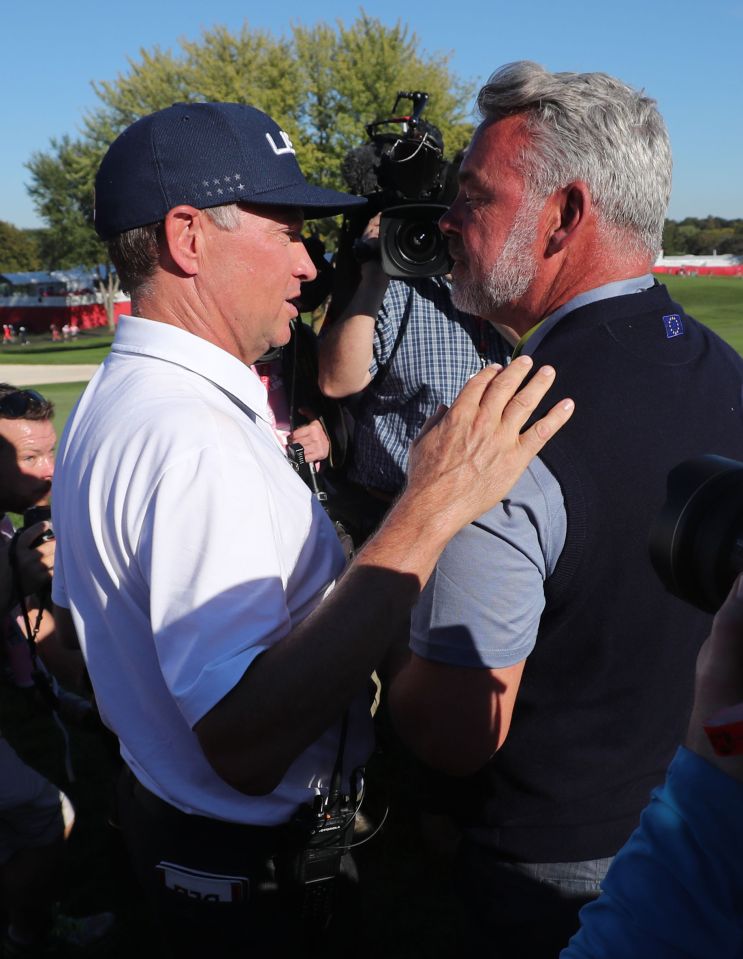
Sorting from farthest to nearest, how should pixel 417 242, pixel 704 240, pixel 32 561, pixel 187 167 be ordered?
pixel 704 240 → pixel 417 242 → pixel 32 561 → pixel 187 167

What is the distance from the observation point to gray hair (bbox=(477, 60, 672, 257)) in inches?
67.1

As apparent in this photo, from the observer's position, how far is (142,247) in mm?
1677

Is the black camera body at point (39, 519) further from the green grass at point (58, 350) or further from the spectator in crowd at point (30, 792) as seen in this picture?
the green grass at point (58, 350)

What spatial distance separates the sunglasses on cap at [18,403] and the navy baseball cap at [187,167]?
172 cm

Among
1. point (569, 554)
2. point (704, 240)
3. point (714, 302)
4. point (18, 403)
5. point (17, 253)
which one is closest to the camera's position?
point (569, 554)

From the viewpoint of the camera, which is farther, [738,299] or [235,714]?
[738,299]

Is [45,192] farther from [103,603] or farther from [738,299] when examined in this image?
[103,603]

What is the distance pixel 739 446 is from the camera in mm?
1634

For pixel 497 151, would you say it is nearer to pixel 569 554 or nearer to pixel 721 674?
pixel 569 554

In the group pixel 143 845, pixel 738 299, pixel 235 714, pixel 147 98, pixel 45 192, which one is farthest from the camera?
pixel 45 192

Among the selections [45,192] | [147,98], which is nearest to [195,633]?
[147,98]

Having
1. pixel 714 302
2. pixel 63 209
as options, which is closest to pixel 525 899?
pixel 714 302

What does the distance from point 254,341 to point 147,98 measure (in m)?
46.0

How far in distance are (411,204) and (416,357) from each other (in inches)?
25.0
